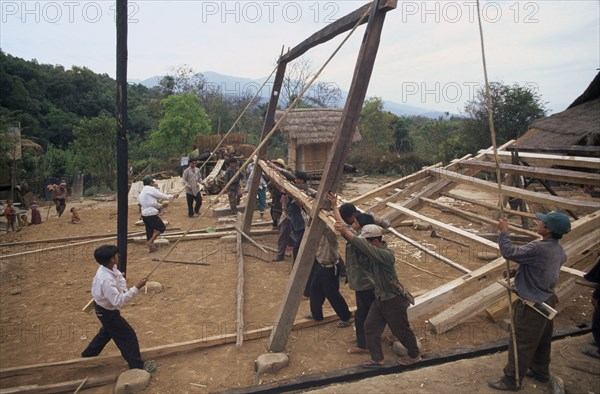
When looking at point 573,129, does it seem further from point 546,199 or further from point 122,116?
point 122,116

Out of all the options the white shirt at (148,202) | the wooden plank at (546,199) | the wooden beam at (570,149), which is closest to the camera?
the wooden plank at (546,199)

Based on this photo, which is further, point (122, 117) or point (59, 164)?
point (59, 164)

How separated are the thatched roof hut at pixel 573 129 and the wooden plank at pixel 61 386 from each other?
7383mm

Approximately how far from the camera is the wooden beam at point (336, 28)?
3895 millimetres

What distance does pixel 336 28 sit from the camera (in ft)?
16.6

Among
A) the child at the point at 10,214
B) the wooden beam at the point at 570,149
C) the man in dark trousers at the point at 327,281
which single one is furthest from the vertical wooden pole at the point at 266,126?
the child at the point at 10,214

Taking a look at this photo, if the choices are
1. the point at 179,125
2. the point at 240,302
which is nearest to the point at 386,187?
the point at 240,302

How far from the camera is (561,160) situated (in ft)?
20.0

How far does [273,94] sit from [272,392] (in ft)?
18.6

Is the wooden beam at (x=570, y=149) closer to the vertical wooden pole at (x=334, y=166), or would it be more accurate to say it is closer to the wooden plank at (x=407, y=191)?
the wooden plank at (x=407, y=191)

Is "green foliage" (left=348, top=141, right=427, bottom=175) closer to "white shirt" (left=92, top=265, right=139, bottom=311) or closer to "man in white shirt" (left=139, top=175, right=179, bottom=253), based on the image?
"man in white shirt" (left=139, top=175, right=179, bottom=253)

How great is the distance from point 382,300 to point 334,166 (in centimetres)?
150

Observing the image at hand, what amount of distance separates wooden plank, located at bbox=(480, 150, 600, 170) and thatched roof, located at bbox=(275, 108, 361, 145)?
949cm

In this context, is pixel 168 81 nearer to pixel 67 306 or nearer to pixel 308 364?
pixel 67 306
